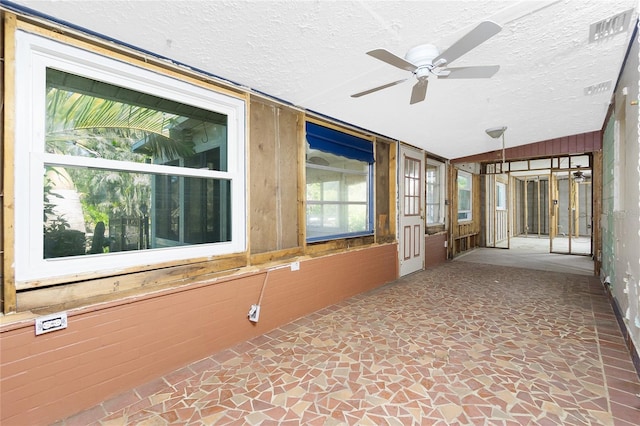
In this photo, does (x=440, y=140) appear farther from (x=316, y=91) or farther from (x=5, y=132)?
(x=5, y=132)

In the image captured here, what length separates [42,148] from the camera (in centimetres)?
179

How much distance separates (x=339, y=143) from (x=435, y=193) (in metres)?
3.66

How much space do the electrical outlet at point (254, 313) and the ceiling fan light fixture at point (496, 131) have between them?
4242 millimetres

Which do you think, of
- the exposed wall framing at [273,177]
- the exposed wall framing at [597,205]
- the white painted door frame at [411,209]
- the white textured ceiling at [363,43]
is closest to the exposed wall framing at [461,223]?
the white painted door frame at [411,209]

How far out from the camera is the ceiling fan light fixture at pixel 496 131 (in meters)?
4.40

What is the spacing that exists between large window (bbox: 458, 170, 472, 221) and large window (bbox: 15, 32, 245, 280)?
685 cm

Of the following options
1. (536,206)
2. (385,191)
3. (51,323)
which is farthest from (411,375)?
(536,206)

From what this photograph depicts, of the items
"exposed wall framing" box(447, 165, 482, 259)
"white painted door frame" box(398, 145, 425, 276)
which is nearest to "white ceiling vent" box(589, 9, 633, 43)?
"white painted door frame" box(398, 145, 425, 276)

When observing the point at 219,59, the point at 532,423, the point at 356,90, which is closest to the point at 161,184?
Result: the point at 219,59

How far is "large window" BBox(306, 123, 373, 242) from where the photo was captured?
149 inches

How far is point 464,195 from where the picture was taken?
827 cm

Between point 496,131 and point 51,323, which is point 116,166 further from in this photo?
point 496,131

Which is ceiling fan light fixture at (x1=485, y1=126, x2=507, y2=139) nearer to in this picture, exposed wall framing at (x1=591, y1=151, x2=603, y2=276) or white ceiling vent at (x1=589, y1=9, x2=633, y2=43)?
exposed wall framing at (x1=591, y1=151, x2=603, y2=276)

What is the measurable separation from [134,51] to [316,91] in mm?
1566
